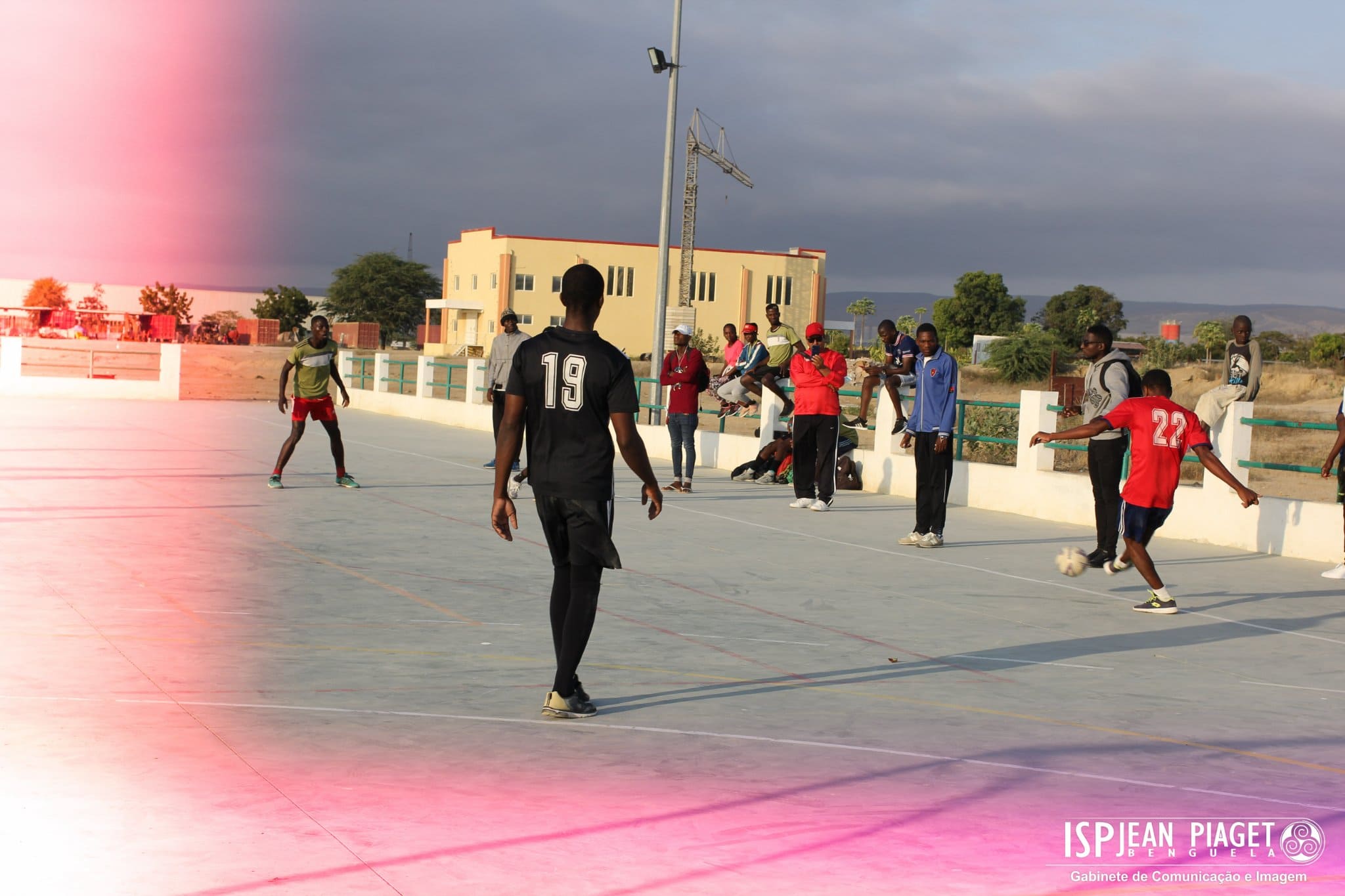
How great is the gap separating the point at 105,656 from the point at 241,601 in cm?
176

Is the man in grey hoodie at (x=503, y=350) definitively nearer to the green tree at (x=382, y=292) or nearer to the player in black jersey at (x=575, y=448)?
the player in black jersey at (x=575, y=448)

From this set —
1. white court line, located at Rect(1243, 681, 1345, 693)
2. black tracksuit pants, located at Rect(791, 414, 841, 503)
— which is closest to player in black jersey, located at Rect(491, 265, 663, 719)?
white court line, located at Rect(1243, 681, 1345, 693)

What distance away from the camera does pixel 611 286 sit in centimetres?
9950

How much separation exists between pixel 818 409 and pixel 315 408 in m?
5.65

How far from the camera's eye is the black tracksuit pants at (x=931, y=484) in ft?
40.3

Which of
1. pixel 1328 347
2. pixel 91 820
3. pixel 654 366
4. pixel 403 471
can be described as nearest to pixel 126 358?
pixel 654 366

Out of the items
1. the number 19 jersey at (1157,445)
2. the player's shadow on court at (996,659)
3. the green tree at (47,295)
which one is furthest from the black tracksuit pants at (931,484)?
the green tree at (47,295)

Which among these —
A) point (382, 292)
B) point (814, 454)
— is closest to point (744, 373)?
point (814, 454)

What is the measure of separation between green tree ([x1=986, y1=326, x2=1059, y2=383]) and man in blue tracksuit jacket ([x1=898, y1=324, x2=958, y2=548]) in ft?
213

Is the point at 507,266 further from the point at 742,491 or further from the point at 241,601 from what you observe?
the point at 241,601

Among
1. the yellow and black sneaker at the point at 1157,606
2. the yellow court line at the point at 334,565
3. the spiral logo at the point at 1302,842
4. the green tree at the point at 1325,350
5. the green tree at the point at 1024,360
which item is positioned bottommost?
the yellow court line at the point at 334,565

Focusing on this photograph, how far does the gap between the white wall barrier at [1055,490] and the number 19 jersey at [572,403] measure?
815 centimetres

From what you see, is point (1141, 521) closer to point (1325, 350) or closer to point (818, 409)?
point (818, 409)

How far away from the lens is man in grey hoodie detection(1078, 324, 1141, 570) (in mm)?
10875
